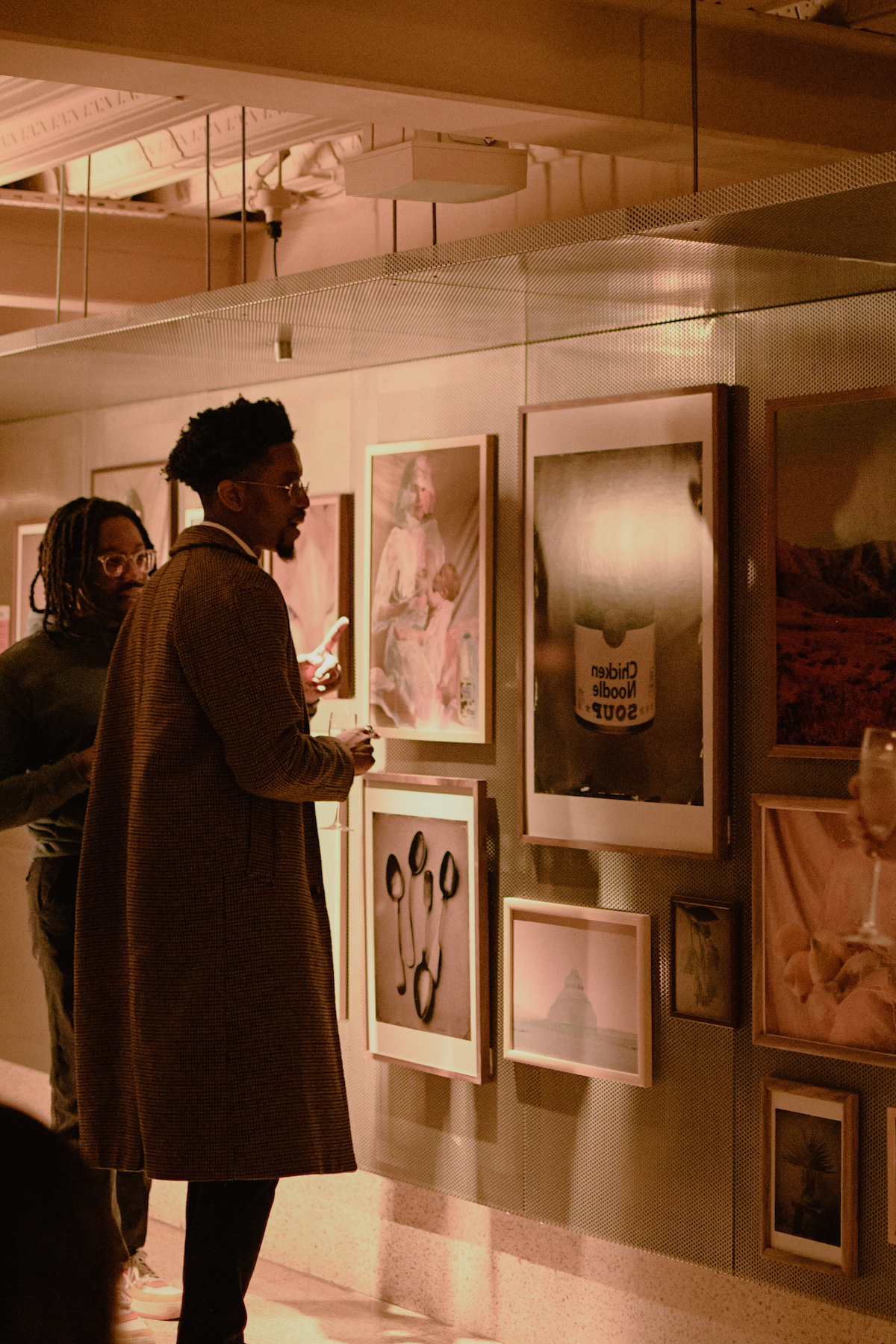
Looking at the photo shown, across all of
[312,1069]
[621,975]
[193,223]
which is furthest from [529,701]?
[193,223]

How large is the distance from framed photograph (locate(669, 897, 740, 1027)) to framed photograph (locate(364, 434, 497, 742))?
0.65 m

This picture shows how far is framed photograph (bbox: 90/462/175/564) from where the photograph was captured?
455 cm

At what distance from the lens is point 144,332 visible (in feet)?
11.6

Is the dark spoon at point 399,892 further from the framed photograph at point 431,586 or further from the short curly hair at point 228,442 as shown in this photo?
the short curly hair at point 228,442

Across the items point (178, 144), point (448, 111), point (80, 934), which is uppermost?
point (178, 144)

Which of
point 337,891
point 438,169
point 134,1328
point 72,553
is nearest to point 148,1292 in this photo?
point 134,1328

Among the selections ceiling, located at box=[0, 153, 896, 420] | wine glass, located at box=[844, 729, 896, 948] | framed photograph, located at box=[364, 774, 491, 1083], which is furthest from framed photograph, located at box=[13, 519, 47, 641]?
wine glass, located at box=[844, 729, 896, 948]

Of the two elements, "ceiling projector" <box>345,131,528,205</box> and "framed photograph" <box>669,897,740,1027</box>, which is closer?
"framed photograph" <box>669,897,740,1027</box>

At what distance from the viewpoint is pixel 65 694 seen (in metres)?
3.45

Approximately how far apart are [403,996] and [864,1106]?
1.21m

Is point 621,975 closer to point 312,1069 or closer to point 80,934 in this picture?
point 312,1069

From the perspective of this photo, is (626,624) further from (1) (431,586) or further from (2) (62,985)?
(2) (62,985)

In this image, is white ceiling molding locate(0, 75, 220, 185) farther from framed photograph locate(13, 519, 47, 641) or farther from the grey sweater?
the grey sweater

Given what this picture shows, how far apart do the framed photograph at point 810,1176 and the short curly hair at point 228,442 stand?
1.55 m
